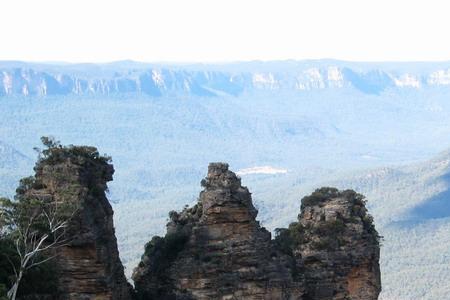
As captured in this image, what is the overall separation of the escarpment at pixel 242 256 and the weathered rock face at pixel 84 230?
2409mm

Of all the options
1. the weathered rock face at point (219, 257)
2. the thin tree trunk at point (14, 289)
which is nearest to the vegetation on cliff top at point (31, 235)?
the thin tree trunk at point (14, 289)

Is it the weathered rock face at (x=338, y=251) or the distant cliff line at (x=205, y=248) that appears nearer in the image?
the distant cliff line at (x=205, y=248)

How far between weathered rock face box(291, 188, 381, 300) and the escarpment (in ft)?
0.13

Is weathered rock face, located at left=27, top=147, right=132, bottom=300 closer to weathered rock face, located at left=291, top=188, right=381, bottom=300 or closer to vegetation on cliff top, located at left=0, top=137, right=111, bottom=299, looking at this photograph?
vegetation on cliff top, located at left=0, top=137, right=111, bottom=299

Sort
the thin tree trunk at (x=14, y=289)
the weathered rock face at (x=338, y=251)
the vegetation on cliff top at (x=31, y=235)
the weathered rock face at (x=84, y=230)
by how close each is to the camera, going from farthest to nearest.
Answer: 1. the weathered rock face at (x=338, y=251)
2. the weathered rock face at (x=84, y=230)
3. the vegetation on cliff top at (x=31, y=235)
4. the thin tree trunk at (x=14, y=289)

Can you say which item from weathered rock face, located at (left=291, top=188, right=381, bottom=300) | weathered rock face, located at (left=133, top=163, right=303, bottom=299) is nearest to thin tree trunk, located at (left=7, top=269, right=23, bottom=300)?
weathered rock face, located at (left=133, top=163, right=303, bottom=299)

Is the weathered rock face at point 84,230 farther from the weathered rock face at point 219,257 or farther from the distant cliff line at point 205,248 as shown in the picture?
the weathered rock face at point 219,257

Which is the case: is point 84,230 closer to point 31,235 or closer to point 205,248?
point 31,235

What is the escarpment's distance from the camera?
3772 cm

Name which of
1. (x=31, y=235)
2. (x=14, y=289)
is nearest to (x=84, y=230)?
(x=31, y=235)

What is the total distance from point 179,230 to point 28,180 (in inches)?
253

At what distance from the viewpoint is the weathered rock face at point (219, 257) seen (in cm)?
3766

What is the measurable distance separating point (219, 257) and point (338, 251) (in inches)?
240

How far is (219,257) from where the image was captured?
37656 mm
